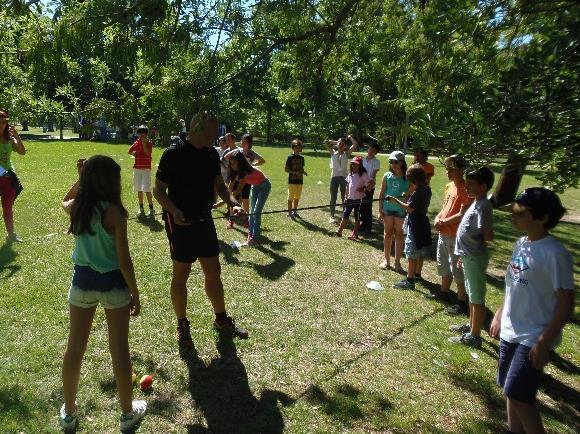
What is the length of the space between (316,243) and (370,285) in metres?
2.23

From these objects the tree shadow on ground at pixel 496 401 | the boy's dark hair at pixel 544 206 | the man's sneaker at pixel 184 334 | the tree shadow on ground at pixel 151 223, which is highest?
the boy's dark hair at pixel 544 206

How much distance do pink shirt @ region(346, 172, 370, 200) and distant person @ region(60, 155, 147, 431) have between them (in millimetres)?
6312

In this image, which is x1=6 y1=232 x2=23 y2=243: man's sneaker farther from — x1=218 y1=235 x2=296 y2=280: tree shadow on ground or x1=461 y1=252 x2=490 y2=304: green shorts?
x1=461 y1=252 x2=490 y2=304: green shorts

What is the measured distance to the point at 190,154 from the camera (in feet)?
13.5

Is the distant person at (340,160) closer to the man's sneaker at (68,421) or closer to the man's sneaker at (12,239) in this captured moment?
the man's sneaker at (12,239)

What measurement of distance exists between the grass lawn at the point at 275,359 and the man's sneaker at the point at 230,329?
0.32ft

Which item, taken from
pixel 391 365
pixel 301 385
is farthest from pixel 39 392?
pixel 391 365

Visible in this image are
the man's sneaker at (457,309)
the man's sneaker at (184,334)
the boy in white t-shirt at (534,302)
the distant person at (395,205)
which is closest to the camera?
the boy in white t-shirt at (534,302)

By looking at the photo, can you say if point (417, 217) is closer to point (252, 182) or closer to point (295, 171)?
point (252, 182)

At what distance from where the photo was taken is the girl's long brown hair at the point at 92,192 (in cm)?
291

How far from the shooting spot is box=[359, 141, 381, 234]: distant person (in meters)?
8.69

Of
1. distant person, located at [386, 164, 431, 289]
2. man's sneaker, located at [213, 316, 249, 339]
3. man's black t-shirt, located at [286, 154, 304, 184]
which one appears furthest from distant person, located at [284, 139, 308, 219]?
man's sneaker, located at [213, 316, 249, 339]

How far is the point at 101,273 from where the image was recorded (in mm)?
3008

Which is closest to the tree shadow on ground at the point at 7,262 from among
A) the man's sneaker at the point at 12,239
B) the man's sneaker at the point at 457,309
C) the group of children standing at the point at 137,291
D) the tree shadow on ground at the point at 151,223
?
the man's sneaker at the point at 12,239
